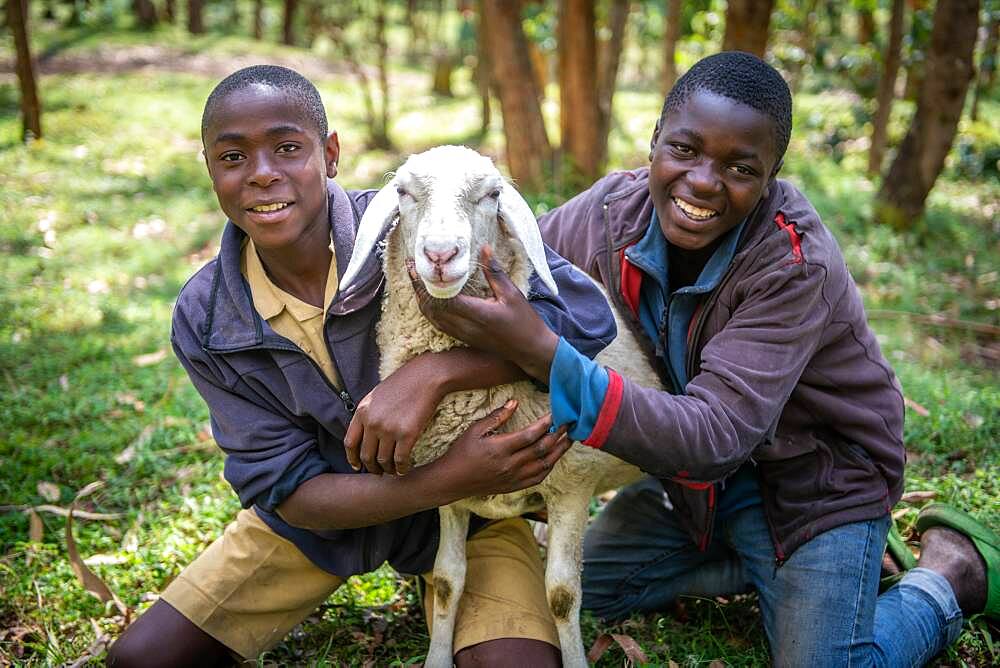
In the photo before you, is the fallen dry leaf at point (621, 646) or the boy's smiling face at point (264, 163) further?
the fallen dry leaf at point (621, 646)

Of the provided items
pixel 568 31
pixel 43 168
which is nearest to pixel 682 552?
pixel 568 31

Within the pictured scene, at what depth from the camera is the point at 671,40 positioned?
9.84 m

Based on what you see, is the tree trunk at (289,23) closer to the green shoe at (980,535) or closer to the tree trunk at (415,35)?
the tree trunk at (415,35)

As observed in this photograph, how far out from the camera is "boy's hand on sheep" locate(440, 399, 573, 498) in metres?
2.28

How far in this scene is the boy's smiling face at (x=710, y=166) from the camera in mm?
2365

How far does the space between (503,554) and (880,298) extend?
433cm

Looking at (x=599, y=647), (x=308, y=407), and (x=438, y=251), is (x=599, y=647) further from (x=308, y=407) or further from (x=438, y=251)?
(x=438, y=251)

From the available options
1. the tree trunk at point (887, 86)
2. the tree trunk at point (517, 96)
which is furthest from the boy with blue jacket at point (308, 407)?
the tree trunk at point (887, 86)

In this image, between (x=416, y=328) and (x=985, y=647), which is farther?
(x=985, y=647)

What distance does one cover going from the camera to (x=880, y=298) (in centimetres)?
605

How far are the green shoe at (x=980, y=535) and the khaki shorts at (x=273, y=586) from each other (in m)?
1.42

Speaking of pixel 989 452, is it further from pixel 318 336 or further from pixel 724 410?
pixel 318 336

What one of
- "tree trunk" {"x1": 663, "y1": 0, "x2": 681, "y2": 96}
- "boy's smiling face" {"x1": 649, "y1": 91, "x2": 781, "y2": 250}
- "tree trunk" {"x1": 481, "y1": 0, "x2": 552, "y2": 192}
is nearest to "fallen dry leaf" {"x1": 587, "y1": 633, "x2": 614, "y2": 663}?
"boy's smiling face" {"x1": 649, "y1": 91, "x2": 781, "y2": 250}

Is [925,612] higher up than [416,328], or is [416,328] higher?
[416,328]
